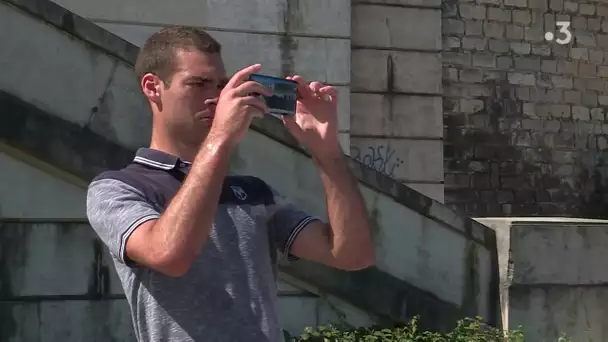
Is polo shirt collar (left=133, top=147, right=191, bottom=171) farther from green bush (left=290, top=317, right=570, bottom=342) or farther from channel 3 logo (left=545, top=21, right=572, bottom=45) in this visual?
channel 3 logo (left=545, top=21, right=572, bottom=45)

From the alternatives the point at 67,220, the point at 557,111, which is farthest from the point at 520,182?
the point at 67,220

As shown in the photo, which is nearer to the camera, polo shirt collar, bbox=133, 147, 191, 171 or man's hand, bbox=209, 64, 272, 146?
man's hand, bbox=209, 64, 272, 146

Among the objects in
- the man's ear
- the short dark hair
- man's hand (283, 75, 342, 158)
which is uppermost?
the short dark hair

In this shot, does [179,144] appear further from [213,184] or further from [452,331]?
[452,331]

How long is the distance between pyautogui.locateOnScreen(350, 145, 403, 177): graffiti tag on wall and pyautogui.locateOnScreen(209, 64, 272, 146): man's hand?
6.35 meters

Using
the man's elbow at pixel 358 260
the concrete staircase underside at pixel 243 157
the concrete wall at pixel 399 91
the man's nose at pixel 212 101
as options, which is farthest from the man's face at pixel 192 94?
the concrete wall at pixel 399 91

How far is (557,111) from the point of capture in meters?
9.84

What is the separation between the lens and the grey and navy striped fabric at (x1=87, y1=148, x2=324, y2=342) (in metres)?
1.76

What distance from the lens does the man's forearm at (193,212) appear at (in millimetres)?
1625

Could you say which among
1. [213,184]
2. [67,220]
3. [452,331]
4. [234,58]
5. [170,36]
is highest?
[234,58]

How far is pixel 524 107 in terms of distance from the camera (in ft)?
31.5

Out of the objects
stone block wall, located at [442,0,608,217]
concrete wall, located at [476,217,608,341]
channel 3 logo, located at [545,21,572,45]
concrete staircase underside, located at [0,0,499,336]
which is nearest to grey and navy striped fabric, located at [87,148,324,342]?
concrete staircase underside, located at [0,0,499,336]

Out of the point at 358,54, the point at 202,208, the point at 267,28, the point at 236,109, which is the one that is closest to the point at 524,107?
the point at 358,54

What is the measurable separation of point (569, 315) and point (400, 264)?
4.11 ft
